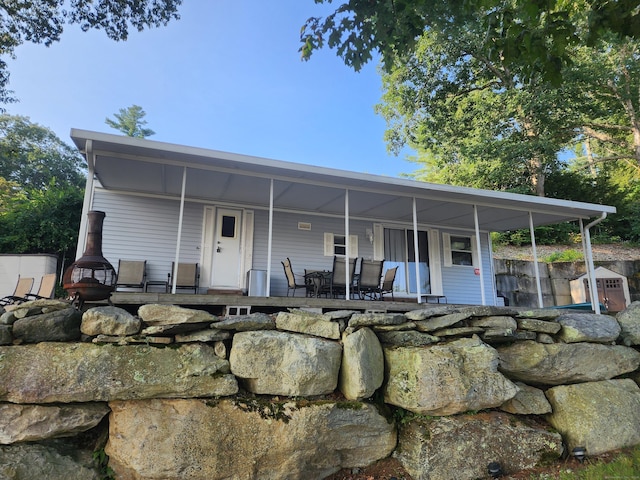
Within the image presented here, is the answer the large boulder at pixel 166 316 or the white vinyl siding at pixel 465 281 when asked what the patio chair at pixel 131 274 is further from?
the white vinyl siding at pixel 465 281

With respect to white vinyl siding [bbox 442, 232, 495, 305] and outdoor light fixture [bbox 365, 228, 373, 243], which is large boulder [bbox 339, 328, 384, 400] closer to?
outdoor light fixture [bbox 365, 228, 373, 243]

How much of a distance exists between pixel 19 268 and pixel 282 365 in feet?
26.0

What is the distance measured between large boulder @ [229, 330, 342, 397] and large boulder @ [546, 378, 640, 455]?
2.28m

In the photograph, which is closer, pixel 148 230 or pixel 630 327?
pixel 630 327

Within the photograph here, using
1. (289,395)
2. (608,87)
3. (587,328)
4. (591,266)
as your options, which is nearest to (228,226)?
(289,395)

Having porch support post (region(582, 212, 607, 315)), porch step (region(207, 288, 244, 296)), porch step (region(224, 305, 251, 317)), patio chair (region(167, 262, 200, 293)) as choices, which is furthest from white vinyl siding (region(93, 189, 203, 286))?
porch support post (region(582, 212, 607, 315))

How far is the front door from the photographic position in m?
7.00

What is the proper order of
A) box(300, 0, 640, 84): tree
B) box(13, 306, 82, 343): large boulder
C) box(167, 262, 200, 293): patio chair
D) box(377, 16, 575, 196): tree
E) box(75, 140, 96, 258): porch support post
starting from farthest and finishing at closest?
box(377, 16, 575, 196): tree → box(167, 262, 200, 293): patio chair → box(75, 140, 96, 258): porch support post → box(13, 306, 82, 343): large boulder → box(300, 0, 640, 84): tree

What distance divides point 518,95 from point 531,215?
729 cm

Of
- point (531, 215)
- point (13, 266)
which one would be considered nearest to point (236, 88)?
point (13, 266)

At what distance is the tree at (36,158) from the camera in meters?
22.5

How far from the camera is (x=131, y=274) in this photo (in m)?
6.39

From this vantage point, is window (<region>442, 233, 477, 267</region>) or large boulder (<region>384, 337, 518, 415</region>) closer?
large boulder (<region>384, 337, 518, 415</region>)

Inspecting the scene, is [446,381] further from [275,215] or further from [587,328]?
[275,215]
